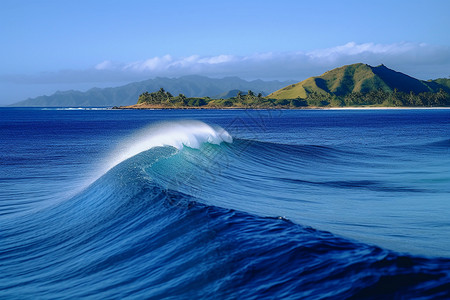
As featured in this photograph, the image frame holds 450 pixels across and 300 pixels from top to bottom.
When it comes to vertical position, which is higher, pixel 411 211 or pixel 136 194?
pixel 136 194

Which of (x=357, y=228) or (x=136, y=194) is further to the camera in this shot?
(x=136, y=194)

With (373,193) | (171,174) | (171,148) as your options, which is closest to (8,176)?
(171,148)

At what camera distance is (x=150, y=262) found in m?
6.82

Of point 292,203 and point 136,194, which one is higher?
point 136,194

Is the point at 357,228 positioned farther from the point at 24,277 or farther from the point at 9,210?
the point at 9,210

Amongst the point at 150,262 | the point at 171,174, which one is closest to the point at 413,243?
the point at 150,262

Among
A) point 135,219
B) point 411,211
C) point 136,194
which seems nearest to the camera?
point 135,219

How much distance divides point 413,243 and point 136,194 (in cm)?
588

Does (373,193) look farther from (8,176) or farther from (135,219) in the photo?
(8,176)

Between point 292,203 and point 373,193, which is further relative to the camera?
point 373,193

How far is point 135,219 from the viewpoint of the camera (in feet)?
29.8

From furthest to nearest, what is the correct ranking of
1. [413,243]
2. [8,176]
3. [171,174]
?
1. [8,176]
2. [171,174]
3. [413,243]

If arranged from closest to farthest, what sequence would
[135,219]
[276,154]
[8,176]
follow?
1. [135,219]
2. [8,176]
3. [276,154]

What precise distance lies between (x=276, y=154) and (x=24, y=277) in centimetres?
1990
